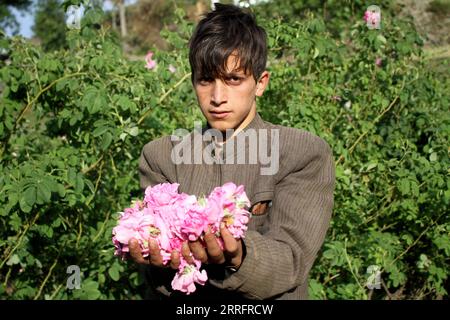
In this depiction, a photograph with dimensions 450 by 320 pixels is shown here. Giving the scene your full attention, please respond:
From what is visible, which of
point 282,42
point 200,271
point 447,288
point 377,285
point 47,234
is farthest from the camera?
point 447,288

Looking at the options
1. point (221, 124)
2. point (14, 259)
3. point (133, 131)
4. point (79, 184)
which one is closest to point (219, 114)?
point (221, 124)

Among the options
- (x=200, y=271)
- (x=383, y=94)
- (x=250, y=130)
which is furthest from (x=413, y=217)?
(x=200, y=271)

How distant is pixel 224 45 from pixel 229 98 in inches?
5.6

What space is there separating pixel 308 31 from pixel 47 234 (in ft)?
5.68

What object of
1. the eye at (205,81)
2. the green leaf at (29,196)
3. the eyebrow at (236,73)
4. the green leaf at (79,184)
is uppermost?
the eyebrow at (236,73)

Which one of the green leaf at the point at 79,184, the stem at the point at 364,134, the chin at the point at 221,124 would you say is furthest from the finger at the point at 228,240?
the stem at the point at 364,134

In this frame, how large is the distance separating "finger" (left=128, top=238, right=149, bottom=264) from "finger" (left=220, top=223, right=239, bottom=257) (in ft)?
0.59

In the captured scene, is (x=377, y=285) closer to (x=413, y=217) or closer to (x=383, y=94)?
(x=413, y=217)

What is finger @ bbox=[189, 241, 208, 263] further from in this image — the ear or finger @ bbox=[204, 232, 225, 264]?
the ear

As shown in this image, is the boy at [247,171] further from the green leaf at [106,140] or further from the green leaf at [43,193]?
the green leaf at [106,140]

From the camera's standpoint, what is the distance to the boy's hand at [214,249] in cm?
123

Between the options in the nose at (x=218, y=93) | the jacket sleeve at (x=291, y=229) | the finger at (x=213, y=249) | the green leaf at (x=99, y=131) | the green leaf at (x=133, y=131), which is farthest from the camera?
the green leaf at (x=133, y=131)

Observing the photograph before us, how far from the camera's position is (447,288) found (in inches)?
142

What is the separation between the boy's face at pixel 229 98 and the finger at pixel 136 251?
468 millimetres
